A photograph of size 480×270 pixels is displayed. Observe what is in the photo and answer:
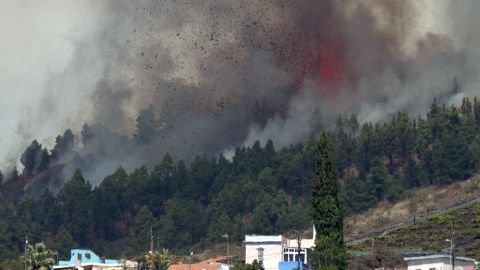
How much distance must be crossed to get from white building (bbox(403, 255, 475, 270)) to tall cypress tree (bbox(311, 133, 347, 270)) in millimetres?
12410

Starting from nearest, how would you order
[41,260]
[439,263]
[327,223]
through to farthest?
[327,223] < [41,260] < [439,263]

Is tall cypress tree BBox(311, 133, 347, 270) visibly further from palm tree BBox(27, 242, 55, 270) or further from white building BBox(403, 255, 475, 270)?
palm tree BBox(27, 242, 55, 270)

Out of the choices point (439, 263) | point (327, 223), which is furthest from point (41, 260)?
point (439, 263)

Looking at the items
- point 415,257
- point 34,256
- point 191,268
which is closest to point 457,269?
point 415,257

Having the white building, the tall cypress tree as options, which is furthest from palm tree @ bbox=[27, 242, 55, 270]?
the white building

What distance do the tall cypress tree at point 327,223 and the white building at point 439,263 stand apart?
12410mm

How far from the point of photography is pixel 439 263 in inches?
7466

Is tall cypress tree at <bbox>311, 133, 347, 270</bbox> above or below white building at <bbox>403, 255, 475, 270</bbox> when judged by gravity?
above

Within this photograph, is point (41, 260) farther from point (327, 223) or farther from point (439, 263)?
point (439, 263)

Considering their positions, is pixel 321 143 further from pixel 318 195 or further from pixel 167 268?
pixel 167 268

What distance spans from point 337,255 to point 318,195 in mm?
8129

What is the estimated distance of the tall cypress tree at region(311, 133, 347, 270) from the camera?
18112 centimetres

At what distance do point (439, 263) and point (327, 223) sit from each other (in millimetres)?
15342

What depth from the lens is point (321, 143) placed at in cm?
19212
